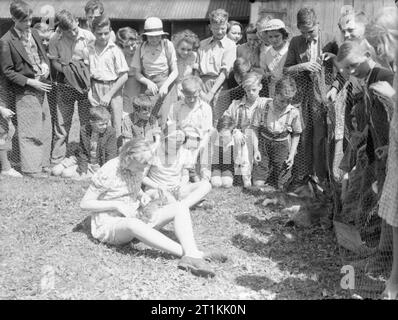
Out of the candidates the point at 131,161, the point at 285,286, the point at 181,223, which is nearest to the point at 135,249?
the point at 181,223

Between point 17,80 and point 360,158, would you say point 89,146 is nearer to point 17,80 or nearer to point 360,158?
point 17,80

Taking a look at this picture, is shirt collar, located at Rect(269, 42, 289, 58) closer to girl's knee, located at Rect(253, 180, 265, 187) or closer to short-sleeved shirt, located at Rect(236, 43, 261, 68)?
short-sleeved shirt, located at Rect(236, 43, 261, 68)

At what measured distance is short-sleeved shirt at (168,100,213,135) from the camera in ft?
22.2

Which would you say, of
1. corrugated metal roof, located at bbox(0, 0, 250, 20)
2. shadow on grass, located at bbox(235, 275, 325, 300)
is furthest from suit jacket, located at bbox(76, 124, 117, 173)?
corrugated metal roof, located at bbox(0, 0, 250, 20)

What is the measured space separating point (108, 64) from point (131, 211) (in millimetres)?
2725

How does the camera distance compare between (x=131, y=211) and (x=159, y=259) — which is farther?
(x=131, y=211)

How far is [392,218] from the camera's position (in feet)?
12.5

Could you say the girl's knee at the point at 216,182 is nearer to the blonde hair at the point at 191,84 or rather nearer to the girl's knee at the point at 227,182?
the girl's knee at the point at 227,182

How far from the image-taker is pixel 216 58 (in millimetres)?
7230

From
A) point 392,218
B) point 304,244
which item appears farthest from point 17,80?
point 392,218

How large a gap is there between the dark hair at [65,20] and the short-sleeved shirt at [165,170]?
7.40ft

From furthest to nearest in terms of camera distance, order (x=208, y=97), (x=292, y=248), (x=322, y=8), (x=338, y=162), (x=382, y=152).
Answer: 1. (x=322, y=8)
2. (x=208, y=97)
3. (x=338, y=162)
4. (x=292, y=248)
5. (x=382, y=152)

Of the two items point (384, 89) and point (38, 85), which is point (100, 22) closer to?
point (38, 85)

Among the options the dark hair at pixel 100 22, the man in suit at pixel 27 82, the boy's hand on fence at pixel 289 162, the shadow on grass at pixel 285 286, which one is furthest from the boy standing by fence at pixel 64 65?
the shadow on grass at pixel 285 286
